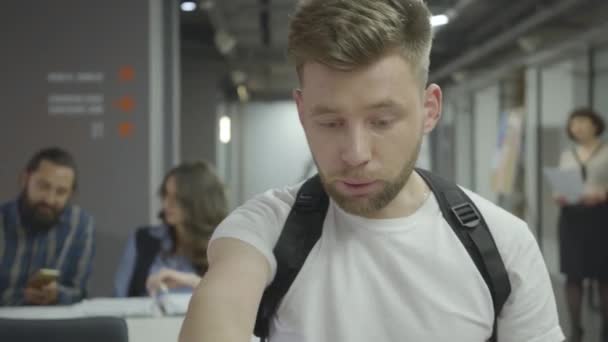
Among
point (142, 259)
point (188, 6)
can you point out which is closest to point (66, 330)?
point (142, 259)

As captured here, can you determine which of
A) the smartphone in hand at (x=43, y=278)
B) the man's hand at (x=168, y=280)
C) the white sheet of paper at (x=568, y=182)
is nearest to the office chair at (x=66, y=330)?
the man's hand at (x=168, y=280)

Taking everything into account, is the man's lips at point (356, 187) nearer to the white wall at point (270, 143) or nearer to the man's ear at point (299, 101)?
the man's ear at point (299, 101)

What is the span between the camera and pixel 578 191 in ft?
16.5

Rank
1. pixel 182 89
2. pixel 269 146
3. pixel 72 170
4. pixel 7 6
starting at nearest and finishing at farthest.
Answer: pixel 72 170, pixel 7 6, pixel 182 89, pixel 269 146

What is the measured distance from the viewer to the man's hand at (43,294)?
3.01 m

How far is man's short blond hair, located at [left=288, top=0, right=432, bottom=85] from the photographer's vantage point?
0.91 meters

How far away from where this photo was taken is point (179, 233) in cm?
324

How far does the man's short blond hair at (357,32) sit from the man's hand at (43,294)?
2.37 meters

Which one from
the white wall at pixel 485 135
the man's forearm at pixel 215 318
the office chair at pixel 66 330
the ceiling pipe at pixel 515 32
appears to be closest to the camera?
the man's forearm at pixel 215 318

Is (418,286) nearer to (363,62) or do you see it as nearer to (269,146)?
(363,62)

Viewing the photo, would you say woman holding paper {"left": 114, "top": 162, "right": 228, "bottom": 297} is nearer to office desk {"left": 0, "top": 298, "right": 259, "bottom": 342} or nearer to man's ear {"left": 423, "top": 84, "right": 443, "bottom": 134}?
office desk {"left": 0, "top": 298, "right": 259, "bottom": 342}

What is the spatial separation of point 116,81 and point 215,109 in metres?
6.16

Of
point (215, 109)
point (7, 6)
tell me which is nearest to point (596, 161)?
point (7, 6)

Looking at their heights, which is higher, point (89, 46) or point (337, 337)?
point (89, 46)
